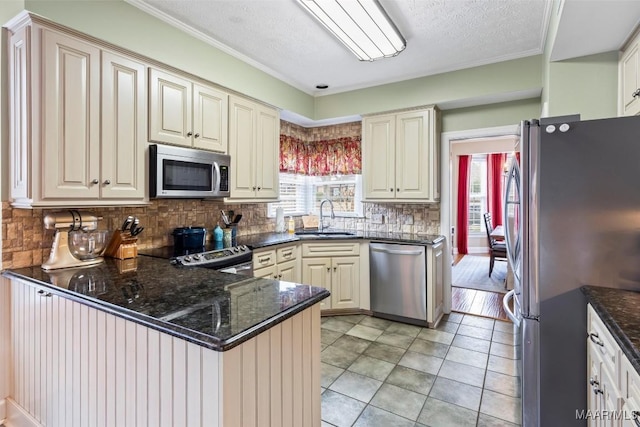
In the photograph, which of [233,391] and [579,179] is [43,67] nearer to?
[233,391]

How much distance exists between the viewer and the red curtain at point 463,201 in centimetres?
773

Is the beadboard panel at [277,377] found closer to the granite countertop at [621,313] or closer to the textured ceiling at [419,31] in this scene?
the granite countertop at [621,313]

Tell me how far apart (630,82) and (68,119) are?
3417 mm

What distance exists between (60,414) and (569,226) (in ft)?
8.80

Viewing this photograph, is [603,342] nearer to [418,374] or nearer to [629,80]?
[418,374]

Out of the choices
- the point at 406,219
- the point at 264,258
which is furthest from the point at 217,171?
the point at 406,219

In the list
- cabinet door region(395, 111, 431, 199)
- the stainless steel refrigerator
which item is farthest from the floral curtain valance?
the stainless steel refrigerator

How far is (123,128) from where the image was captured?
2188mm

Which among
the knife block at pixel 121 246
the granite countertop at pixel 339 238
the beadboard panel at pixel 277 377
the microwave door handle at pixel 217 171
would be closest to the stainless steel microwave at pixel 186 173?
the microwave door handle at pixel 217 171

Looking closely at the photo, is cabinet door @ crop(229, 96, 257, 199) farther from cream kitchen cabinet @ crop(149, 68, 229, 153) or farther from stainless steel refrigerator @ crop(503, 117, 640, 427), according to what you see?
stainless steel refrigerator @ crop(503, 117, 640, 427)

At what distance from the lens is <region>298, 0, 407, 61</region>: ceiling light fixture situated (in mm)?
2189

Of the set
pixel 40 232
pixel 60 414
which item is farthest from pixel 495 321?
pixel 40 232

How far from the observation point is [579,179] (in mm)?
1615

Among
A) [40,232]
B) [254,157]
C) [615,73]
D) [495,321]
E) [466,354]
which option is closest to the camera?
[40,232]
